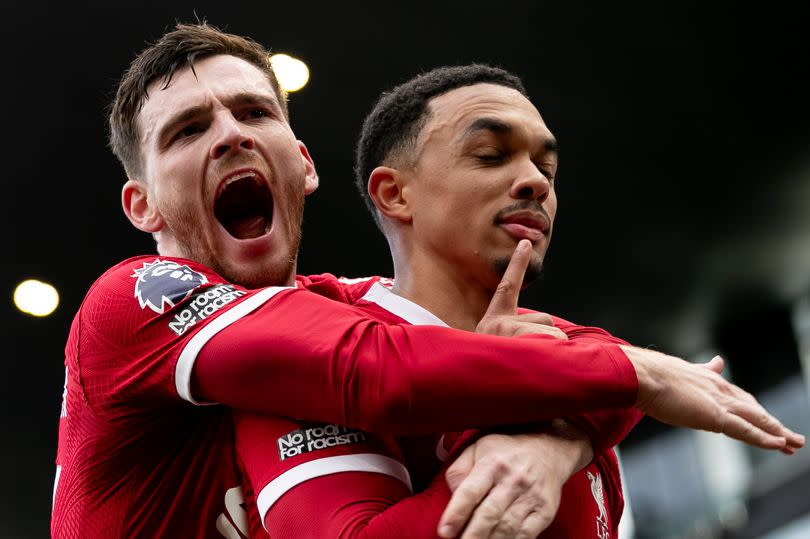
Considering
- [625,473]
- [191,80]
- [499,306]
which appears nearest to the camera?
[499,306]

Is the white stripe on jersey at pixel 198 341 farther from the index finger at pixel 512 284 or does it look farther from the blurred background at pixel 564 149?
the blurred background at pixel 564 149

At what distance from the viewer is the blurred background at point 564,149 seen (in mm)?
3475

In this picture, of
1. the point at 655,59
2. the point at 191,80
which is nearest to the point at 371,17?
the point at 655,59

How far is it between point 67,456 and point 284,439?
0.51m

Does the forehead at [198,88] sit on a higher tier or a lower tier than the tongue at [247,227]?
higher

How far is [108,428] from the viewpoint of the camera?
1476mm

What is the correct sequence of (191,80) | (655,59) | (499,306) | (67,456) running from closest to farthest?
1. (499,306)
2. (67,456)
3. (191,80)
4. (655,59)

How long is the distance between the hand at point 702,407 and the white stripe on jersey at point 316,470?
341 millimetres

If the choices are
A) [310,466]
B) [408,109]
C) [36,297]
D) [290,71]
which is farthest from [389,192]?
[36,297]

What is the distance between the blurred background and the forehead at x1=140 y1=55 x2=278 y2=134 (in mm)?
1595

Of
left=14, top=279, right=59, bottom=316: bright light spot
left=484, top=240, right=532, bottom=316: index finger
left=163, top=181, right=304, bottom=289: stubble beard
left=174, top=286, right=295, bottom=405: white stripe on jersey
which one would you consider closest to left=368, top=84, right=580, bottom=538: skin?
left=484, top=240, right=532, bottom=316: index finger

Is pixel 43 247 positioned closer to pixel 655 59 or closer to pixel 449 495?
pixel 655 59

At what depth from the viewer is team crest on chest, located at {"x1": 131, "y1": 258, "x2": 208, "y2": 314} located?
4.58ft

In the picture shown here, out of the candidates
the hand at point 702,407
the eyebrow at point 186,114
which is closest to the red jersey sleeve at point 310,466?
the hand at point 702,407
